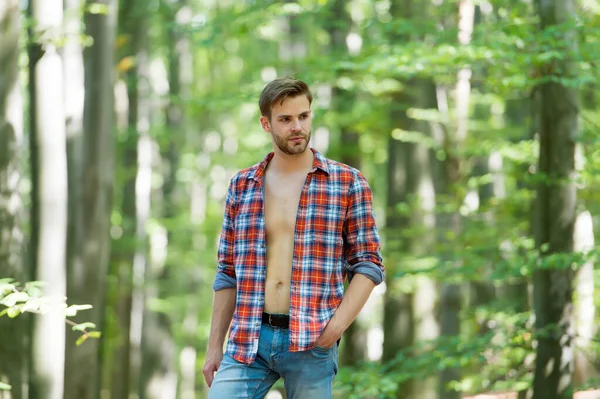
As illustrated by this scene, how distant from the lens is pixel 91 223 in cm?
1157

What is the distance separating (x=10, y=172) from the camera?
749 centimetres

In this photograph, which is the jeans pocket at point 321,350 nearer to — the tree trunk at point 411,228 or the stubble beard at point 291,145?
the stubble beard at point 291,145

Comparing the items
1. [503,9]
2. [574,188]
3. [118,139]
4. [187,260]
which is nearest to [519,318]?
[574,188]

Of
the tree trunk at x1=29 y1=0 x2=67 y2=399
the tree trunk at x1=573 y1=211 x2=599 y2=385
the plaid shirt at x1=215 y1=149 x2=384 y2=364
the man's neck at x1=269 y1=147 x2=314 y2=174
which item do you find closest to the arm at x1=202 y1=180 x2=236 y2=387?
the plaid shirt at x1=215 y1=149 x2=384 y2=364

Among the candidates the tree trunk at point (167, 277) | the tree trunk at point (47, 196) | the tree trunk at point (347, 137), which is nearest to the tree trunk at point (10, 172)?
the tree trunk at point (47, 196)

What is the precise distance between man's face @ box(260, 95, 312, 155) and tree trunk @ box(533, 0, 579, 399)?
5.25 meters

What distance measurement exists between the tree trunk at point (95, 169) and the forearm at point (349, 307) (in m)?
7.67

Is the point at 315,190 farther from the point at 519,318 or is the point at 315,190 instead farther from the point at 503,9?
the point at 503,9

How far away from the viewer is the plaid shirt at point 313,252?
3.98 m

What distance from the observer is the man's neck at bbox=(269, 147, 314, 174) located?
4188 millimetres

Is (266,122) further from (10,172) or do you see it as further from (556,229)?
(556,229)

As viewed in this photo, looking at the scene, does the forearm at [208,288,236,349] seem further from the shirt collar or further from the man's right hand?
the shirt collar

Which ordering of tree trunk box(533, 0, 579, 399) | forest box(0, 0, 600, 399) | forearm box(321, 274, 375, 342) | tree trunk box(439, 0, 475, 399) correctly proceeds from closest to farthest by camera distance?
forearm box(321, 274, 375, 342) < forest box(0, 0, 600, 399) < tree trunk box(533, 0, 579, 399) < tree trunk box(439, 0, 475, 399)

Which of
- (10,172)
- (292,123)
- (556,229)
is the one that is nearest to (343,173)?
(292,123)
